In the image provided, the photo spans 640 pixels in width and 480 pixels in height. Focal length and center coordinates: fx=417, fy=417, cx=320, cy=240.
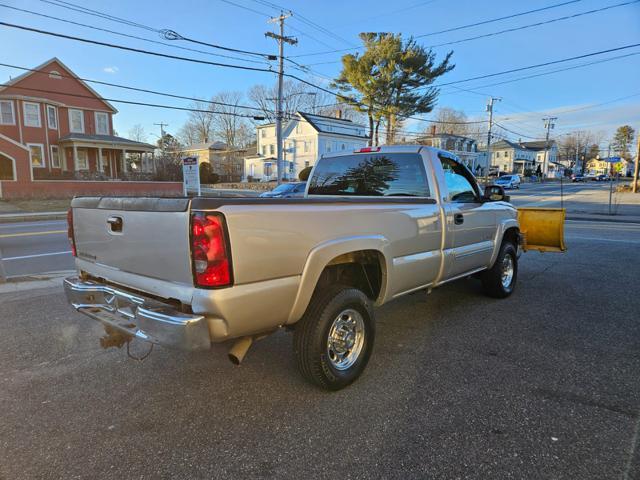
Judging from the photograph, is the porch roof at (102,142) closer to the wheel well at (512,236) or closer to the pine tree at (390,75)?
the pine tree at (390,75)

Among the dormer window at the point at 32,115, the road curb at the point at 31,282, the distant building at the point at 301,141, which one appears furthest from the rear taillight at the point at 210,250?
the distant building at the point at 301,141

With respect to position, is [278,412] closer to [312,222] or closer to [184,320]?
[184,320]

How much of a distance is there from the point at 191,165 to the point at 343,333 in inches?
607

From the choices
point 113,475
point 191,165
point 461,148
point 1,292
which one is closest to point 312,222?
point 113,475

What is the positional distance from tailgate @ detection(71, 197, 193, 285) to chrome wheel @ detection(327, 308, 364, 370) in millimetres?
1302

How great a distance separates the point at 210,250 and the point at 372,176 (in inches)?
104

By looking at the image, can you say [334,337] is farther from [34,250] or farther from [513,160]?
[513,160]

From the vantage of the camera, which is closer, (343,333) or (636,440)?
(636,440)

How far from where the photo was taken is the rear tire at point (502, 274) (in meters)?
5.53

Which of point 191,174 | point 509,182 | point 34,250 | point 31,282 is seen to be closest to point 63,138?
point 191,174

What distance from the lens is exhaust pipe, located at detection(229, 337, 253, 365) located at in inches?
107

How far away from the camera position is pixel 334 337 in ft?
10.8

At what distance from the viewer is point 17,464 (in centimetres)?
240

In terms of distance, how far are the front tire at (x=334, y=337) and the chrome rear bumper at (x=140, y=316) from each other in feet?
2.61
